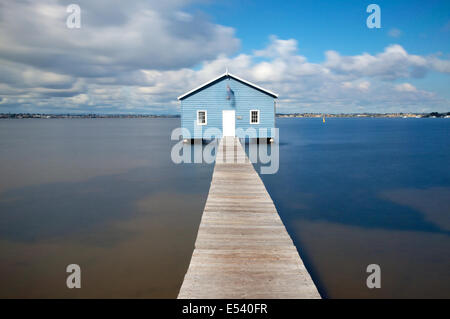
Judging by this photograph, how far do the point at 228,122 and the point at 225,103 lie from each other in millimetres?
1476

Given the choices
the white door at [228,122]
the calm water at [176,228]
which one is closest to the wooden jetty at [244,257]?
the calm water at [176,228]

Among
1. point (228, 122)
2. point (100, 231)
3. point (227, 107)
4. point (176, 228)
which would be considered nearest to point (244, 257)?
point (176, 228)

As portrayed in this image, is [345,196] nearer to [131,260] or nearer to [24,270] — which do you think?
[131,260]

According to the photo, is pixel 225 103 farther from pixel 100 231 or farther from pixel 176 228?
pixel 100 231

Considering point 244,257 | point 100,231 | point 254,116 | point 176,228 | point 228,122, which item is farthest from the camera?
point 254,116

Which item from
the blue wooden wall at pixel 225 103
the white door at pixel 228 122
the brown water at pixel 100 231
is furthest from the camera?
the white door at pixel 228 122

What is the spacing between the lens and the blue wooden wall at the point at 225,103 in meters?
22.3

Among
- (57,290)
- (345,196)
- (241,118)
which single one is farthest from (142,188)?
(241,118)

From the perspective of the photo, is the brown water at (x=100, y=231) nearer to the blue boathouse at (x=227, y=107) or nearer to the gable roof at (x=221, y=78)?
the blue boathouse at (x=227, y=107)

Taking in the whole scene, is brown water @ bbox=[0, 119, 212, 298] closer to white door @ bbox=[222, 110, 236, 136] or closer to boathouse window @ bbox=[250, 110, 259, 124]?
white door @ bbox=[222, 110, 236, 136]

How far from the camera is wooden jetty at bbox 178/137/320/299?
322 centimetres

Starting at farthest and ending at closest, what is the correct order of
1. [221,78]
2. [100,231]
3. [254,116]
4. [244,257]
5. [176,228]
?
[254,116], [221,78], [176,228], [100,231], [244,257]

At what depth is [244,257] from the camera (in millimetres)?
3986
